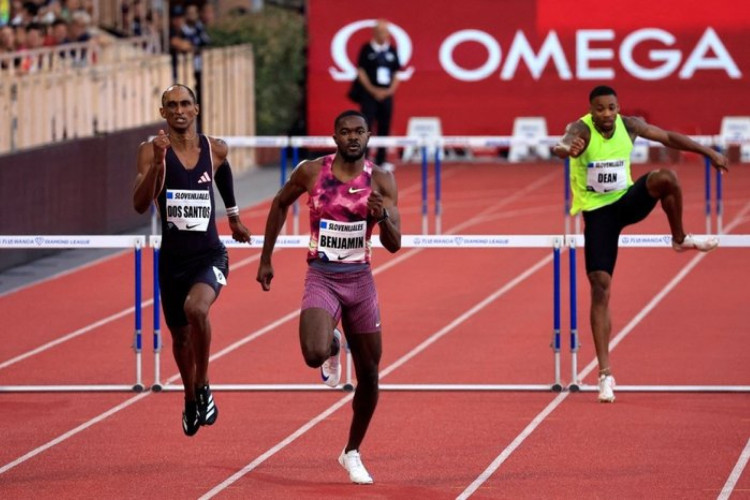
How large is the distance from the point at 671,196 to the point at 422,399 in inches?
77.5

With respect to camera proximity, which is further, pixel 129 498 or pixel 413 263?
pixel 413 263

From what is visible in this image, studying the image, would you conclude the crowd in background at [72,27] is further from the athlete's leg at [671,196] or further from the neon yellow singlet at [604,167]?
the athlete's leg at [671,196]

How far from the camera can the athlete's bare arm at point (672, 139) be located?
1037cm

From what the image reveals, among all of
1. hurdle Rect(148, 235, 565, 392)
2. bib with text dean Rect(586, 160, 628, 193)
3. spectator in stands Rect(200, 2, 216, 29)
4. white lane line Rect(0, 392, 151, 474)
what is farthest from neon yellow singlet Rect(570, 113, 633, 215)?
spectator in stands Rect(200, 2, 216, 29)

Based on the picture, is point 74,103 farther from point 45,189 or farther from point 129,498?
point 129,498

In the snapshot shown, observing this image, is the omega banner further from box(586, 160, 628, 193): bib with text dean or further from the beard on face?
the beard on face

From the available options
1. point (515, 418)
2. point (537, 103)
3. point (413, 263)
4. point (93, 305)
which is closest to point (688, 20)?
point (537, 103)

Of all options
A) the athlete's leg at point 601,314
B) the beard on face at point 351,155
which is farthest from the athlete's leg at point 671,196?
the beard on face at point 351,155

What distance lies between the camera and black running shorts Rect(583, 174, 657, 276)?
1062 centimetres

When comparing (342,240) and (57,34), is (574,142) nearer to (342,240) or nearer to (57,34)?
(342,240)

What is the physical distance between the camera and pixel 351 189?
8.38 metres

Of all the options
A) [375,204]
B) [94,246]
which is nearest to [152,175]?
[375,204]

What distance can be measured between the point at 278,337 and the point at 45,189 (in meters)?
5.10

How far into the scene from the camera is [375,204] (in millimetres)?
8047
